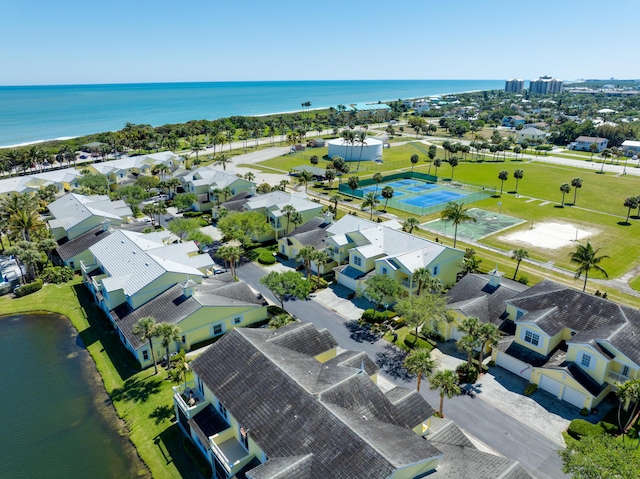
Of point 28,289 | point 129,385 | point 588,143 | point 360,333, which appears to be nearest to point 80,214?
point 28,289

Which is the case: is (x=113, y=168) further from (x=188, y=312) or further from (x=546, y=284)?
(x=546, y=284)

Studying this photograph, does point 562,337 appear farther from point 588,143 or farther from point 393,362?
point 588,143

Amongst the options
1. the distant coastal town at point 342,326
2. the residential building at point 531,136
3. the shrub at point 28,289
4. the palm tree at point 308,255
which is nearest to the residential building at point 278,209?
the distant coastal town at point 342,326

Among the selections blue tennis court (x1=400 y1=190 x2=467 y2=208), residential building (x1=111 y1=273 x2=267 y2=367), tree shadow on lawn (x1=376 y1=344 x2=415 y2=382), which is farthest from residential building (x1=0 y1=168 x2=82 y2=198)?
tree shadow on lawn (x1=376 y1=344 x2=415 y2=382)

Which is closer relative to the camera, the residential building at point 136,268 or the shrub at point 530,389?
the shrub at point 530,389

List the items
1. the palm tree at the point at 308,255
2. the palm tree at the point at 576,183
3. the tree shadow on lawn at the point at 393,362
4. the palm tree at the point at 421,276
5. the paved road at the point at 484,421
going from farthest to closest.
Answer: the palm tree at the point at 576,183 → the palm tree at the point at 308,255 → the palm tree at the point at 421,276 → the tree shadow on lawn at the point at 393,362 → the paved road at the point at 484,421

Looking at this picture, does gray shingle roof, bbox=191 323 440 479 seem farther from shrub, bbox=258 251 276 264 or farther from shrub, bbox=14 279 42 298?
shrub, bbox=14 279 42 298

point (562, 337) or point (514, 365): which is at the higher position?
point (562, 337)

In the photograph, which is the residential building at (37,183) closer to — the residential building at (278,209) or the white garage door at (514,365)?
the residential building at (278,209)
